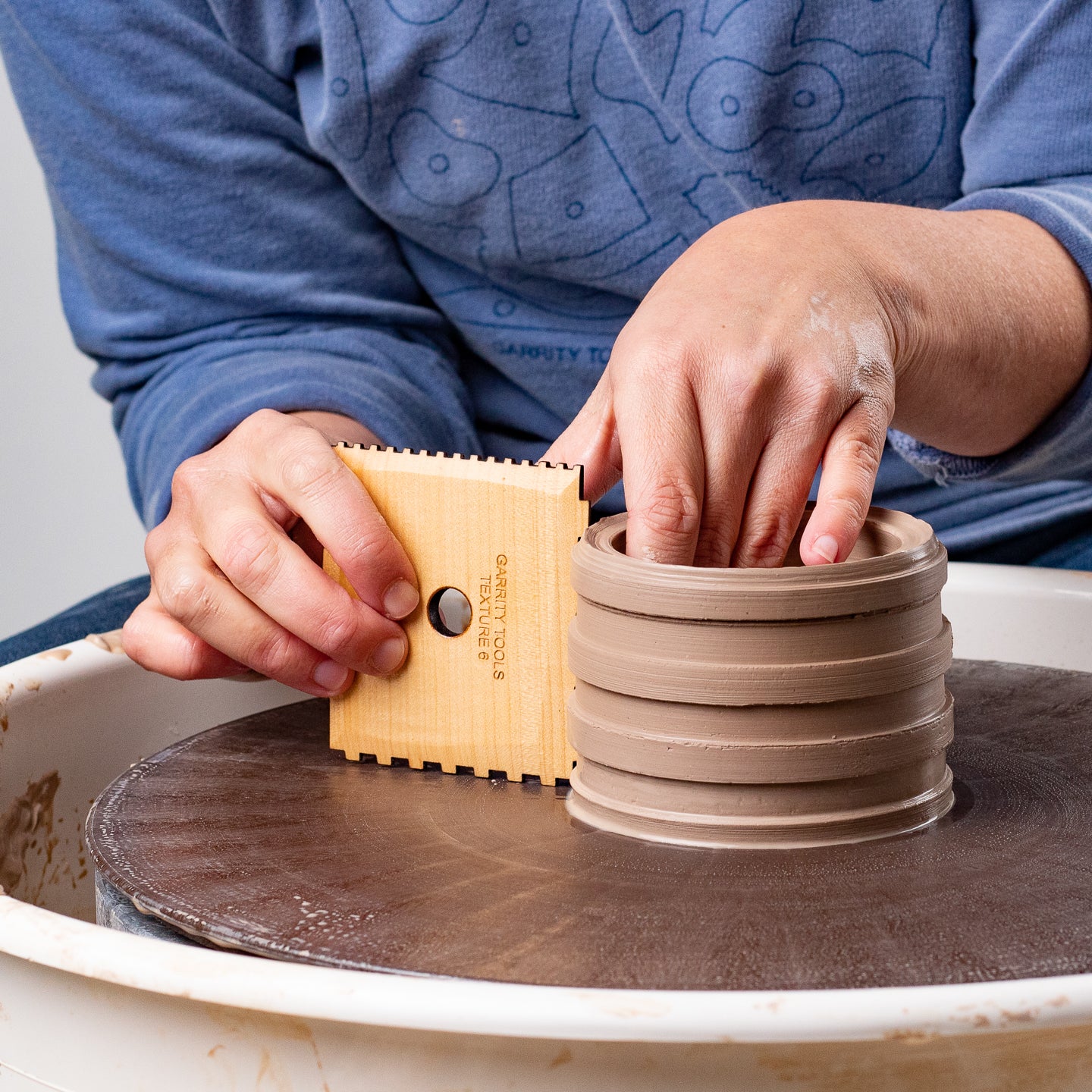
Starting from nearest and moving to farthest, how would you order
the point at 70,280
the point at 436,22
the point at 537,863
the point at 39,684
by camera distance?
the point at 537,863, the point at 39,684, the point at 436,22, the point at 70,280

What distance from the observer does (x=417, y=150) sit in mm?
1112

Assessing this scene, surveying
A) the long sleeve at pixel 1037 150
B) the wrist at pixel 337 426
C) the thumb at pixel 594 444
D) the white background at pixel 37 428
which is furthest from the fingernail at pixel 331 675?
the white background at pixel 37 428

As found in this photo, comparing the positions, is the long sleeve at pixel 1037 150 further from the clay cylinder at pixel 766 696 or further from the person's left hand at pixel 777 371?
the clay cylinder at pixel 766 696

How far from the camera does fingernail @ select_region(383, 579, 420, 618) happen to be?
0.71 m

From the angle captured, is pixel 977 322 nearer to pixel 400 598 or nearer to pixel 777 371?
pixel 777 371

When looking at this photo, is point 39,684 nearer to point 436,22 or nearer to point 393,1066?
point 393,1066

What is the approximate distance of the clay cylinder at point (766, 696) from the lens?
56cm

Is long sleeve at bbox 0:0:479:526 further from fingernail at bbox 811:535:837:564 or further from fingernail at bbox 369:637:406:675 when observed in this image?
fingernail at bbox 811:535:837:564

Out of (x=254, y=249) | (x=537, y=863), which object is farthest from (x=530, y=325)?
(x=537, y=863)

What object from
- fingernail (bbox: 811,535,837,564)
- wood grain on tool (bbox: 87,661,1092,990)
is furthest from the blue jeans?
fingernail (bbox: 811,535,837,564)

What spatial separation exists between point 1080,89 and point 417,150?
1.74 ft

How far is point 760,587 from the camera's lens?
55 cm

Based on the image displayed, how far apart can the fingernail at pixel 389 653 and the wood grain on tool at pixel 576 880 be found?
0.19ft

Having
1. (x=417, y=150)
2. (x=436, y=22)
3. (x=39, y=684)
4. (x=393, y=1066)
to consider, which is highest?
(x=436, y=22)
